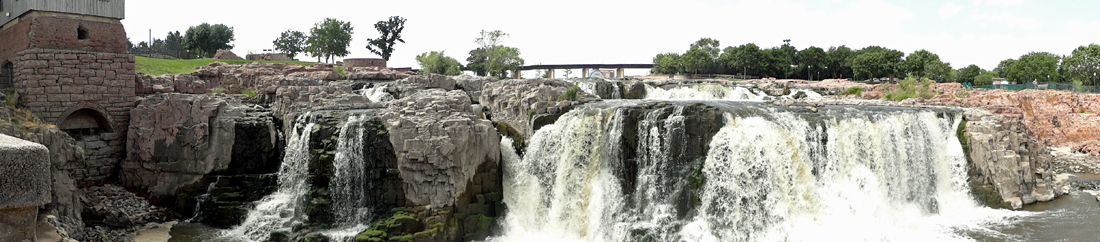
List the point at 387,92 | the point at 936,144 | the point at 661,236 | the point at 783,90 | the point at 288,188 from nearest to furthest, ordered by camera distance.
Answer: the point at 661,236
the point at 288,188
the point at 936,144
the point at 387,92
the point at 783,90

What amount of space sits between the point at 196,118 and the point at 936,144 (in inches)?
952

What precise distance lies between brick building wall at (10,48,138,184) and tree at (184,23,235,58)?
115 ft

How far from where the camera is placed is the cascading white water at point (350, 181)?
1919cm

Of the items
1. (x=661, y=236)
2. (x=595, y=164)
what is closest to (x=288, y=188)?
(x=595, y=164)

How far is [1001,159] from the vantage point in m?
22.3

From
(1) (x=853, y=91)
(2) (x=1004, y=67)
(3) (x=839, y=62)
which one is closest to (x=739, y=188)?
(1) (x=853, y=91)

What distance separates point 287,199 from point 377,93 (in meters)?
9.28

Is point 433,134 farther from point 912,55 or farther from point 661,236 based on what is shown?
point 912,55

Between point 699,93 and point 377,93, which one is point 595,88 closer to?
point 699,93

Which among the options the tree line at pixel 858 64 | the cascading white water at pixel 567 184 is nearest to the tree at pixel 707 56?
the tree line at pixel 858 64

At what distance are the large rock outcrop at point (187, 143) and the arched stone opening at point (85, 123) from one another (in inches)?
Answer: 46.1

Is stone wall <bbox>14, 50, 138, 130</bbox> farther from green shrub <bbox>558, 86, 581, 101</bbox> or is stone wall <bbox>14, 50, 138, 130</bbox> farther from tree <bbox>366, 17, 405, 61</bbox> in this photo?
tree <bbox>366, 17, 405, 61</bbox>

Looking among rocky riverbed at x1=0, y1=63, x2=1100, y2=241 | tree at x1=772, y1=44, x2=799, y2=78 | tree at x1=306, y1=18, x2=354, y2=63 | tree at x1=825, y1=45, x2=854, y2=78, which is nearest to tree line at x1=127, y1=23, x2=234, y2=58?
tree at x1=306, y1=18, x2=354, y2=63

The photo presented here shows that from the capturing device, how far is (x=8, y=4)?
24266 mm
